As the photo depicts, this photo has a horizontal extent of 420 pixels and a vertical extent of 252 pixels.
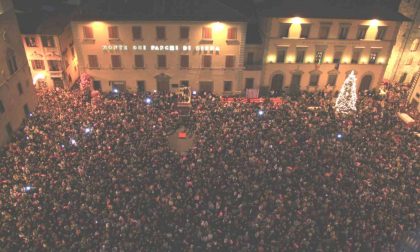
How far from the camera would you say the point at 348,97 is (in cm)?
3644

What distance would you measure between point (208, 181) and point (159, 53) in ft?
68.1

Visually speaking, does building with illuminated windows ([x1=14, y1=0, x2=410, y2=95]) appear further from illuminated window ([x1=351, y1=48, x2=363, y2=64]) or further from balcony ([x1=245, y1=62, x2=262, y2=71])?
illuminated window ([x1=351, y1=48, x2=363, y2=64])

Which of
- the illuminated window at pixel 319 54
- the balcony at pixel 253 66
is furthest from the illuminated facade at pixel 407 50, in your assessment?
the balcony at pixel 253 66

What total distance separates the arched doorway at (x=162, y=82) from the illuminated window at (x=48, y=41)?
12880 millimetres

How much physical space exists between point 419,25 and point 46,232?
47584mm

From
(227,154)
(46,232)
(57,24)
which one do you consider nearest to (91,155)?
(46,232)

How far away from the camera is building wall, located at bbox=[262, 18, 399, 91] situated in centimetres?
4100

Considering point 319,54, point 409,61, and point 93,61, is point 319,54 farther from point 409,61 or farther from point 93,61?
point 93,61

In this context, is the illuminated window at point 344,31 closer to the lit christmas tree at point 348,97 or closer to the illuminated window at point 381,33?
the illuminated window at point 381,33

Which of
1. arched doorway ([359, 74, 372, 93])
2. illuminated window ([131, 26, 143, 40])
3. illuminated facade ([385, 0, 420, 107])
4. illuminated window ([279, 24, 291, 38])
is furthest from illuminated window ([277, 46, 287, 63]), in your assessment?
illuminated window ([131, 26, 143, 40])

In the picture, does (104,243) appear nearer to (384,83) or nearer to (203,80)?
(203,80)

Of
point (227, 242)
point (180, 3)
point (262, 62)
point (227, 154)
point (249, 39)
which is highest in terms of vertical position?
point (180, 3)

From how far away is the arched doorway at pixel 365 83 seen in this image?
1775 inches

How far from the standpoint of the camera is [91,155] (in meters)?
28.4
